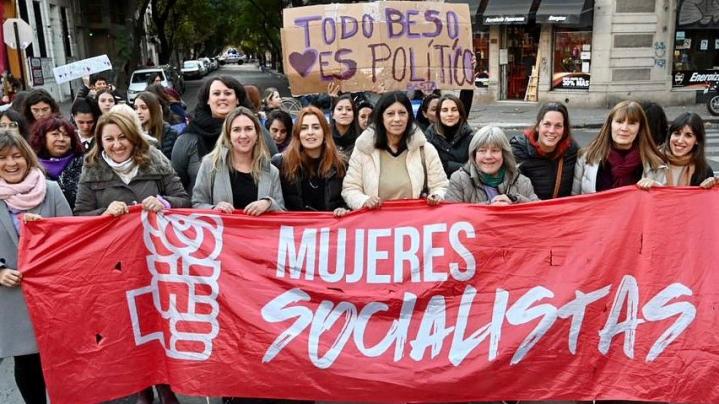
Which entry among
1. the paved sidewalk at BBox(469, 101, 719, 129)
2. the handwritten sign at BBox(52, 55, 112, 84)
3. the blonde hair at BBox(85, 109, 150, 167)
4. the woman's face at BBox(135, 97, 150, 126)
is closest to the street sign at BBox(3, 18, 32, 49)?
the handwritten sign at BBox(52, 55, 112, 84)

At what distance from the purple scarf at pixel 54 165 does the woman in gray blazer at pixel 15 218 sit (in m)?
0.63

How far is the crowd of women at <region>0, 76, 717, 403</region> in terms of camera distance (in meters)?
3.54

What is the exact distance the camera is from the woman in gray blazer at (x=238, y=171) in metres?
3.82

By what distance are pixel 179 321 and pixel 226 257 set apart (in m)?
0.46

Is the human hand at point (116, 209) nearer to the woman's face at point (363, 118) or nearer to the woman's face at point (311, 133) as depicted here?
the woman's face at point (311, 133)

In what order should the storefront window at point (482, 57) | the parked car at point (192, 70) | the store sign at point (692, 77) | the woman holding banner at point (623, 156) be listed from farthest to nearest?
the parked car at point (192, 70) → the storefront window at point (482, 57) → the store sign at point (692, 77) → the woman holding banner at point (623, 156)

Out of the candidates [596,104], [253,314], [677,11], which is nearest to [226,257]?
[253,314]

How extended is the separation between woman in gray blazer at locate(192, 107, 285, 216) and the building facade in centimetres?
1781

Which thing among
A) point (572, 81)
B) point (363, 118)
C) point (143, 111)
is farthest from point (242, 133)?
point (572, 81)

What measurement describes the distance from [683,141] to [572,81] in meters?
17.8

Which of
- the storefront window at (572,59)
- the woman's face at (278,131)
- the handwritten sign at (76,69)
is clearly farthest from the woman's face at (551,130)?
the storefront window at (572,59)

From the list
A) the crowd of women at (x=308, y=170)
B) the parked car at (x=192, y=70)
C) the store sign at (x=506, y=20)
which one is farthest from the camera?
the parked car at (x=192, y=70)

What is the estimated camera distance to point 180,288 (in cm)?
360

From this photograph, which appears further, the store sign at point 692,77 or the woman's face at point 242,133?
the store sign at point 692,77
